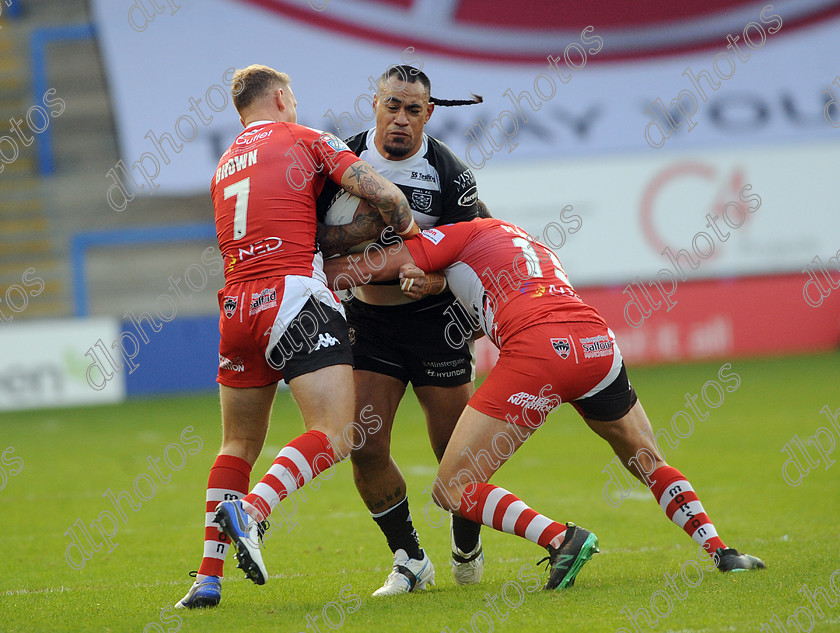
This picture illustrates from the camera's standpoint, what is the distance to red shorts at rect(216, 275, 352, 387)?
4.33 metres

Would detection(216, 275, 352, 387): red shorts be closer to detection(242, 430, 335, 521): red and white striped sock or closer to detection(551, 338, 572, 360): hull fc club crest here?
detection(242, 430, 335, 521): red and white striped sock

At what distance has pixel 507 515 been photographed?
434 cm

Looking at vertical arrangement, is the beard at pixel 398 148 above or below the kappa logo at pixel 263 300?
above

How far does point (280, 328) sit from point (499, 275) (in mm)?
1049

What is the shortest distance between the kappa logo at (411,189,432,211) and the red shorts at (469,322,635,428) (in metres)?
1.00

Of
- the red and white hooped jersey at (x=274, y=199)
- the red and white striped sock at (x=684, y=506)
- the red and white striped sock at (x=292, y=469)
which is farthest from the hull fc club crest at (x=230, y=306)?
the red and white striped sock at (x=684, y=506)

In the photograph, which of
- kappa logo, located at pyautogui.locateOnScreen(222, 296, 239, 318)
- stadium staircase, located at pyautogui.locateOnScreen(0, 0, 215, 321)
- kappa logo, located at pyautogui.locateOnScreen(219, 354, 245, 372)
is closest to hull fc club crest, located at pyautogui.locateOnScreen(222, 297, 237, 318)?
kappa logo, located at pyautogui.locateOnScreen(222, 296, 239, 318)

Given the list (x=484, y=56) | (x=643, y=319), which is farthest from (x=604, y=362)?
(x=484, y=56)

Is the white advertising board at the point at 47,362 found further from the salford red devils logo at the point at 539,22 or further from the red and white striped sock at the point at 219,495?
the red and white striped sock at the point at 219,495

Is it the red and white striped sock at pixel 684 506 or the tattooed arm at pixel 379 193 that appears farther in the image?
the red and white striped sock at pixel 684 506

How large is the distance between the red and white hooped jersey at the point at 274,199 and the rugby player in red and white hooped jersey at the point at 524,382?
0.36m

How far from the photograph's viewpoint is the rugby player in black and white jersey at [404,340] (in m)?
4.99

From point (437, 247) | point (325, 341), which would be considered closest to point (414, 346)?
point (437, 247)

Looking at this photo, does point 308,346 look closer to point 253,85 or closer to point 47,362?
point 253,85
